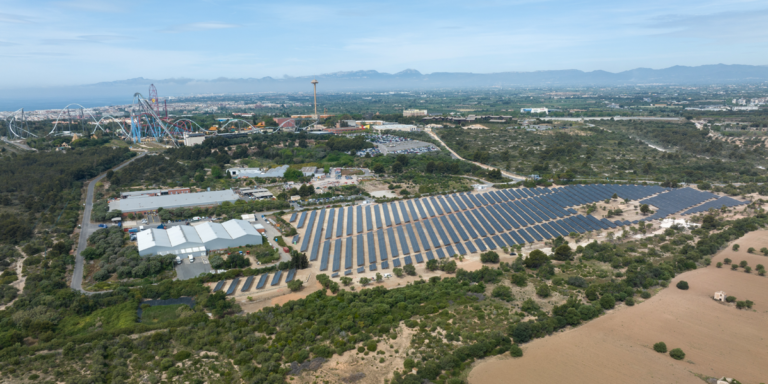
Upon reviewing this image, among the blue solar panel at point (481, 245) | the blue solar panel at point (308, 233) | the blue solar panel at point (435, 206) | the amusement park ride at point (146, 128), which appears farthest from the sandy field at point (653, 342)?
the amusement park ride at point (146, 128)

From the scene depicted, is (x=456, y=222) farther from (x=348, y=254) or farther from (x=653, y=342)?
(x=653, y=342)

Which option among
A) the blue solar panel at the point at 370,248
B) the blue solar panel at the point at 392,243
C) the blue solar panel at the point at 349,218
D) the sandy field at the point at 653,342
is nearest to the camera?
the sandy field at the point at 653,342

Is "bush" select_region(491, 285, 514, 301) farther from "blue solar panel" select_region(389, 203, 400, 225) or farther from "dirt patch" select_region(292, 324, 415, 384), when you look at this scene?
"blue solar panel" select_region(389, 203, 400, 225)

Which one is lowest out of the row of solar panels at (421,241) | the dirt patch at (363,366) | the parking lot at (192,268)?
the dirt patch at (363,366)

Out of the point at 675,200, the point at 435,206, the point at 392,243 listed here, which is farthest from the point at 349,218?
the point at 675,200

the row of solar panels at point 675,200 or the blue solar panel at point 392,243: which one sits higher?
the row of solar panels at point 675,200

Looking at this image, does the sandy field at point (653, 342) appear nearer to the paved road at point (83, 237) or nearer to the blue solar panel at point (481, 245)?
the blue solar panel at point (481, 245)

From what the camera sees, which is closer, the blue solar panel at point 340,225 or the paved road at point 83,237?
the paved road at point 83,237

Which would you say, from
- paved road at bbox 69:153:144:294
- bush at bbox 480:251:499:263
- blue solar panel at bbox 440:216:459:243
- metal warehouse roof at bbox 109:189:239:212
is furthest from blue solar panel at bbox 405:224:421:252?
paved road at bbox 69:153:144:294
